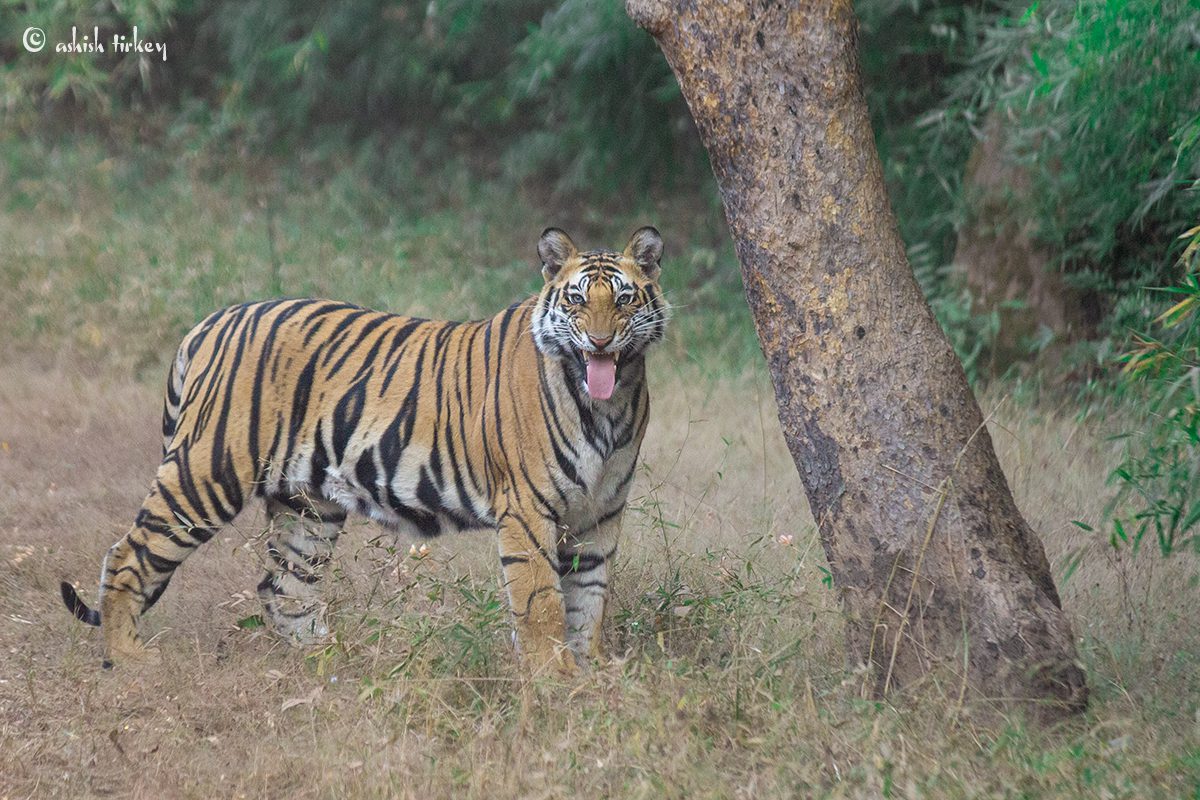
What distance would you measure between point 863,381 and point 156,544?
2.74m

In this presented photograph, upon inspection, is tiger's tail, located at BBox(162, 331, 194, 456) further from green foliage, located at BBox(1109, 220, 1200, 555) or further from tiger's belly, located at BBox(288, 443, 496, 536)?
green foliage, located at BBox(1109, 220, 1200, 555)

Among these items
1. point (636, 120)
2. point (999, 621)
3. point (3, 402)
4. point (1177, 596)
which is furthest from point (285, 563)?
point (636, 120)

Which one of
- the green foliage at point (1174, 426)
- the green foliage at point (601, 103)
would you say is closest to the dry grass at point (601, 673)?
the green foliage at point (1174, 426)

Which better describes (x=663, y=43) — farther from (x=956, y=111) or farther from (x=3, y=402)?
(x=3, y=402)

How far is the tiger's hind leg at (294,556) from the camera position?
5441 mm

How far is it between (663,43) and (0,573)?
3.76 m

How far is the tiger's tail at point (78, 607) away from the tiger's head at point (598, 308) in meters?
1.96

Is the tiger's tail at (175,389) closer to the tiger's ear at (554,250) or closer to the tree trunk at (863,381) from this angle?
the tiger's ear at (554,250)

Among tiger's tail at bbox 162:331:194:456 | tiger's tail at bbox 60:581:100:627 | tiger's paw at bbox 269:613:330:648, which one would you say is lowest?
tiger's paw at bbox 269:613:330:648

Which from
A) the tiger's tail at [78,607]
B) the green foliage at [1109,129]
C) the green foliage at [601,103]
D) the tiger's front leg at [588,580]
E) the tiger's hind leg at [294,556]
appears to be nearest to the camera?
the tiger's front leg at [588,580]

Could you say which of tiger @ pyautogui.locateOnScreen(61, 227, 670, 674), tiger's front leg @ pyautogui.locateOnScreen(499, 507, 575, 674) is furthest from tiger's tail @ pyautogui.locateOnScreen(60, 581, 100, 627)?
tiger's front leg @ pyautogui.locateOnScreen(499, 507, 575, 674)

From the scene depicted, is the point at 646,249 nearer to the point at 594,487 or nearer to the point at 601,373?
the point at 601,373

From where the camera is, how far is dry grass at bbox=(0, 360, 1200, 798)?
360cm

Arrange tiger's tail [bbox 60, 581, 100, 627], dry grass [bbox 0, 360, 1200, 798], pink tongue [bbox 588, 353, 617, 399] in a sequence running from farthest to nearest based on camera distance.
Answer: tiger's tail [bbox 60, 581, 100, 627] → pink tongue [bbox 588, 353, 617, 399] → dry grass [bbox 0, 360, 1200, 798]
